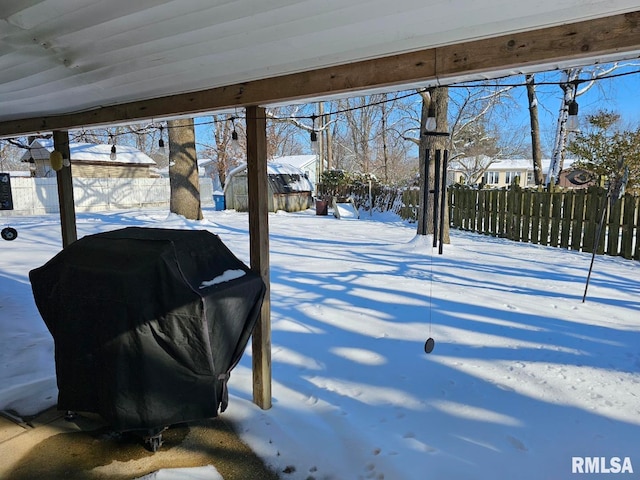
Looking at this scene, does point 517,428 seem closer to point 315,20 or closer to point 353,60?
point 353,60

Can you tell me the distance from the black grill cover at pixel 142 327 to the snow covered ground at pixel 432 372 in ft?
1.55

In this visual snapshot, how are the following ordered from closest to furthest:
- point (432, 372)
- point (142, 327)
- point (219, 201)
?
1. point (142, 327)
2. point (432, 372)
3. point (219, 201)

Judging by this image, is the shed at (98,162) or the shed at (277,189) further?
the shed at (98,162)

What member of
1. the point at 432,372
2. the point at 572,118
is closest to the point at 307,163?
the point at 432,372

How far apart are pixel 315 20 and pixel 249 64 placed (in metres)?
0.71

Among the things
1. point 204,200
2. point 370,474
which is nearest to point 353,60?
point 370,474

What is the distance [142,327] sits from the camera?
2.16 meters

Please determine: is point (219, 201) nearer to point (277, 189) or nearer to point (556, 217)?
point (277, 189)

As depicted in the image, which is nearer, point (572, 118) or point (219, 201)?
point (572, 118)

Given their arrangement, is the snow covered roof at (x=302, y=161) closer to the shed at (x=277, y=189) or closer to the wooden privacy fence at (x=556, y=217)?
the shed at (x=277, y=189)

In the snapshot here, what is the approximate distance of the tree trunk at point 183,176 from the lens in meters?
13.0

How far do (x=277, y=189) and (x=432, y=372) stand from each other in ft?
48.0

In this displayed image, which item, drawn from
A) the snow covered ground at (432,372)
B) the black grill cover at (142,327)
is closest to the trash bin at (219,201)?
the snow covered ground at (432,372)

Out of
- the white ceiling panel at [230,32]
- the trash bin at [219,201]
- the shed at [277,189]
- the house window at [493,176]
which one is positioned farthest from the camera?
the house window at [493,176]
